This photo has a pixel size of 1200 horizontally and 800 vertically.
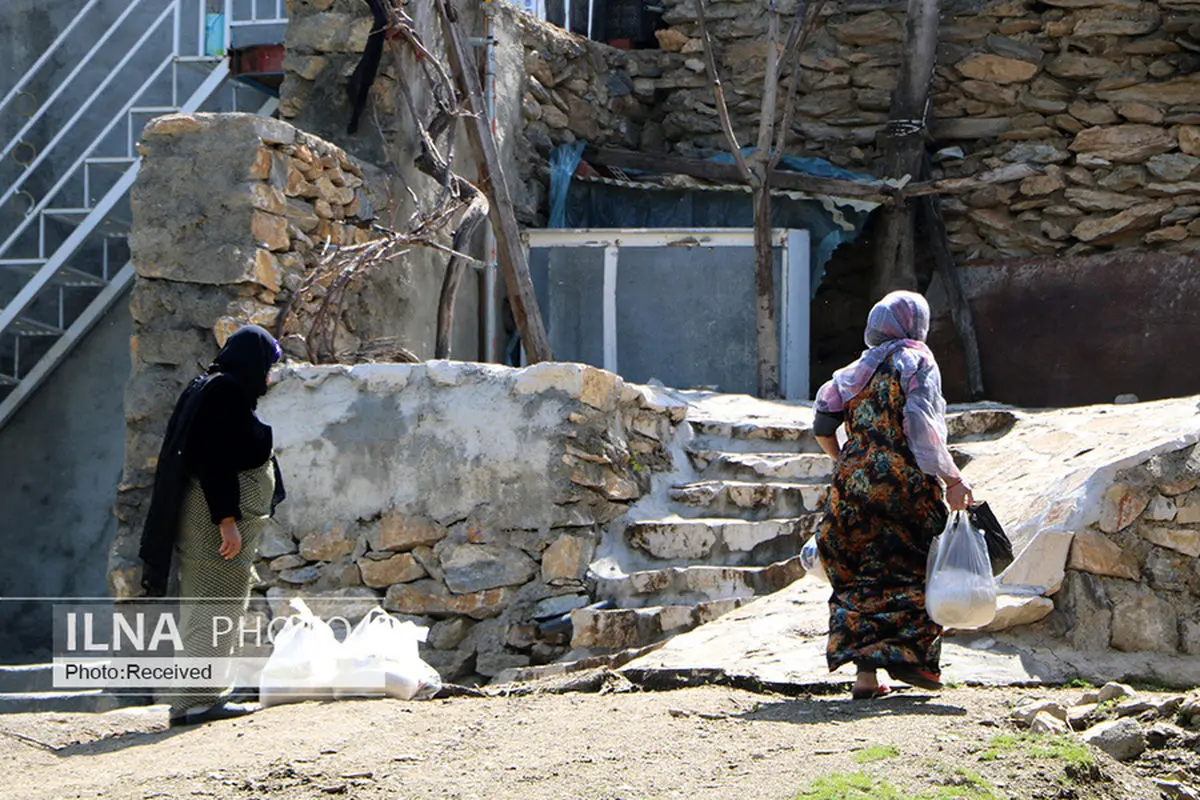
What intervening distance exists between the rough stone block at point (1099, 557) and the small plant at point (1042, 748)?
146 centimetres

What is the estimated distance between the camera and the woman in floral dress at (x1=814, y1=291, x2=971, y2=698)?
209 inches

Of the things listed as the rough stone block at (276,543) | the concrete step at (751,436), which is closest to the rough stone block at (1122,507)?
the concrete step at (751,436)

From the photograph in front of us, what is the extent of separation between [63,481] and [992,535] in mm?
6307

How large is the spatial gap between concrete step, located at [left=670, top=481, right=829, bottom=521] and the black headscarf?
2239 millimetres

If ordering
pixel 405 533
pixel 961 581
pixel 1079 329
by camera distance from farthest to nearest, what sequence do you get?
pixel 1079 329 < pixel 405 533 < pixel 961 581

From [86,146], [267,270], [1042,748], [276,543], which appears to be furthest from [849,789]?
[86,146]

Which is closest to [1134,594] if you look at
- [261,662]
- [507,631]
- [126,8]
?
[507,631]

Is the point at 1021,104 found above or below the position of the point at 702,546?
above

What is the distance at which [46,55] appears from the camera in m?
10.1

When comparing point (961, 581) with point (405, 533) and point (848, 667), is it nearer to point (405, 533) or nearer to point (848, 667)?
point (848, 667)

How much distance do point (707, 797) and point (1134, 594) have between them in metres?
2.51

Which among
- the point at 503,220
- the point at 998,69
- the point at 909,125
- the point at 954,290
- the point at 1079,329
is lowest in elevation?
the point at 1079,329

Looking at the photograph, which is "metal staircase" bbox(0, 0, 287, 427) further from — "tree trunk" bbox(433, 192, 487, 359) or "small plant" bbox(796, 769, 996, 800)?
"small plant" bbox(796, 769, 996, 800)

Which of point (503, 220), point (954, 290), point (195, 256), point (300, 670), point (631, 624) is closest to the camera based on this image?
point (300, 670)
